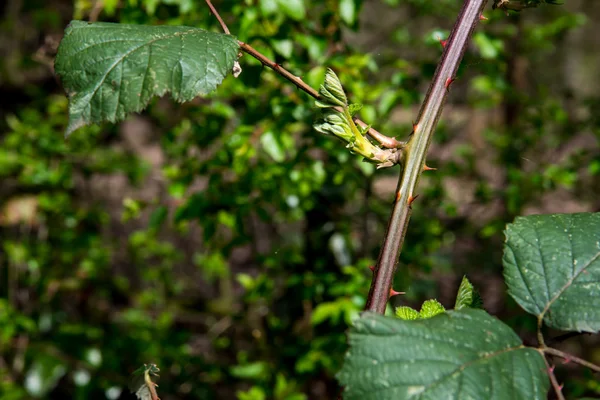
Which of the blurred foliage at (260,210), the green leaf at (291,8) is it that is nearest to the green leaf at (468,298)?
the blurred foliage at (260,210)

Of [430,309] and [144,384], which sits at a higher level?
[430,309]

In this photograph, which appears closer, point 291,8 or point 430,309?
point 430,309

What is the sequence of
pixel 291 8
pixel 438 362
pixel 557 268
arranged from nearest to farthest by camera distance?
pixel 438 362, pixel 557 268, pixel 291 8

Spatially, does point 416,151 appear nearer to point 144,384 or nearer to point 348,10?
point 144,384

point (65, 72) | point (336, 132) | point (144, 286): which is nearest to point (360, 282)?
point (336, 132)

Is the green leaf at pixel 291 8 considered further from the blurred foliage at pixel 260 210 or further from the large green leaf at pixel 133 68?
the large green leaf at pixel 133 68

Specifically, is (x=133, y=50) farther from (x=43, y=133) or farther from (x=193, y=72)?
(x=43, y=133)

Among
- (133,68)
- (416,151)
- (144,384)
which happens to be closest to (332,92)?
(416,151)
